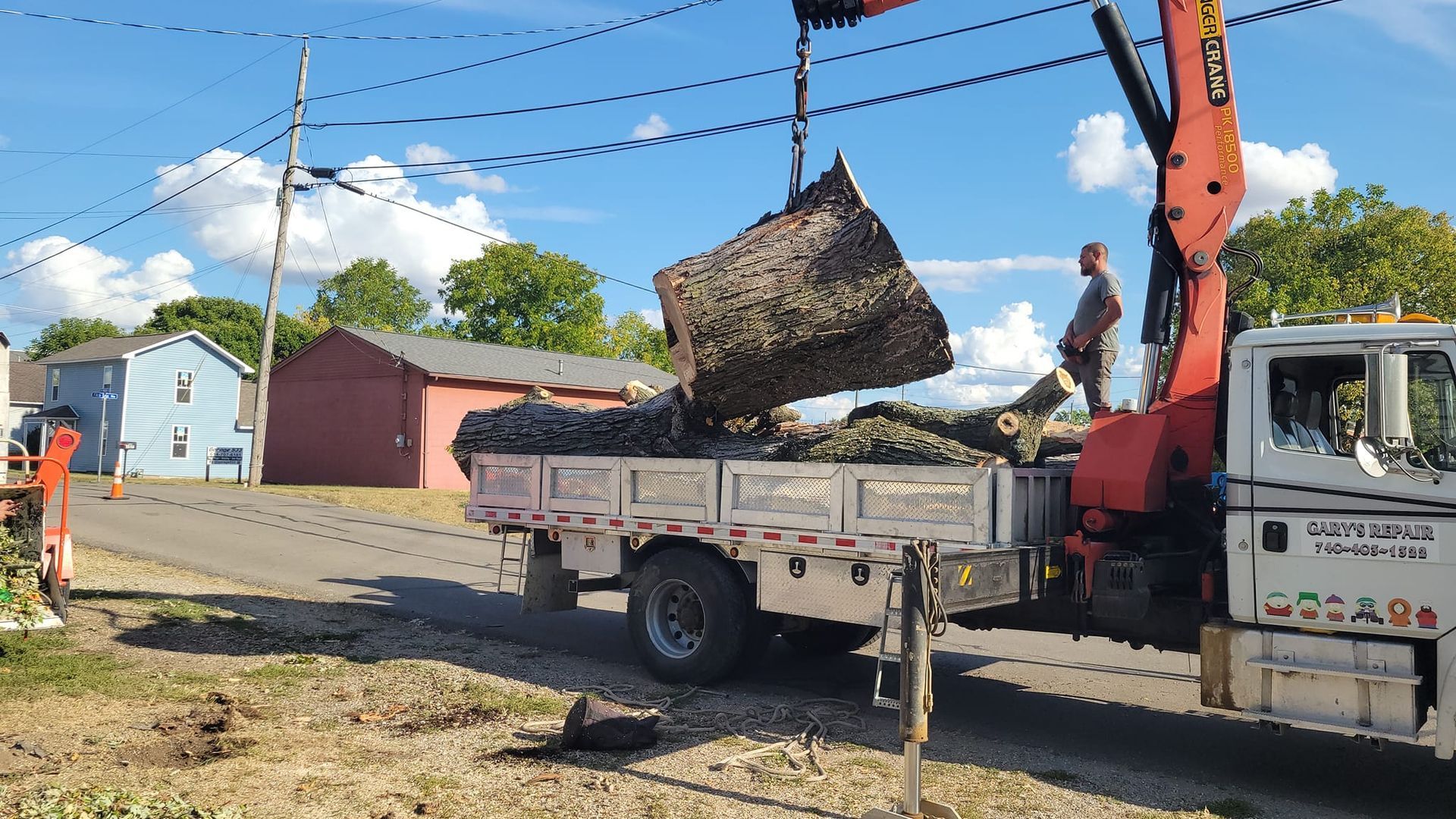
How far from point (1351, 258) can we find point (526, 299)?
3706cm

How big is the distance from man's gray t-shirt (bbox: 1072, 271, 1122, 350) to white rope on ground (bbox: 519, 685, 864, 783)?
303 cm

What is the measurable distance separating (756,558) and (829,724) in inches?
46.3

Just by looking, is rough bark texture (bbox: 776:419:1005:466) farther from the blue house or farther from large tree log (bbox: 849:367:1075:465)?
the blue house

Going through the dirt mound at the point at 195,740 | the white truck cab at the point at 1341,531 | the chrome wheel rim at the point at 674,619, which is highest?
the white truck cab at the point at 1341,531

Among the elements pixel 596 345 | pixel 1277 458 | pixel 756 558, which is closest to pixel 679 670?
pixel 756 558

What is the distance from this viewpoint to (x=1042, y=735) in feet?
20.9

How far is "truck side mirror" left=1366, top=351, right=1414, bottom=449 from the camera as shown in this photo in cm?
473

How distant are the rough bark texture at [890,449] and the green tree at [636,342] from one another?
4365 centimetres

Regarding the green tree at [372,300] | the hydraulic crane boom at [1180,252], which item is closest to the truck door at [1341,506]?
the hydraulic crane boom at [1180,252]

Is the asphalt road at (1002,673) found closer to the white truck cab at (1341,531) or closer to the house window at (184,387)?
the white truck cab at (1341,531)

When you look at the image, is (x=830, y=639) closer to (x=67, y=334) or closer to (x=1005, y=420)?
(x=1005, y=420)

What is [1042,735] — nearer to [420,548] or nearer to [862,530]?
[862,530]

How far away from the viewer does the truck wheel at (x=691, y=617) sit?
7.17 metres

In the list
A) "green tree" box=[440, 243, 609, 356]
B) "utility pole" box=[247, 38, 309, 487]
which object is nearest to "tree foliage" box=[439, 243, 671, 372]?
"green tree" box=[440, 243, 609, 356]
